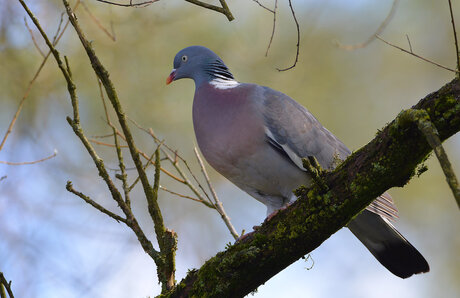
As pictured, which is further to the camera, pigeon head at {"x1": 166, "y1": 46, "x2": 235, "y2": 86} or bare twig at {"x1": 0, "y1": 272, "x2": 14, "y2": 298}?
pigeon head at {"x1": 166, "y1": 46, "x2": 235, "y2": 86}

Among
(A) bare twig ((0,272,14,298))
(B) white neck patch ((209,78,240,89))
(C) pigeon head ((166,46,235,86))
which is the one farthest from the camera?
(C) pigeon head ((166,46,235,86))

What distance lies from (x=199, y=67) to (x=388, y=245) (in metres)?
2.01

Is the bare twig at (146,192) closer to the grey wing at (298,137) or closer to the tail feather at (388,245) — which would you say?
the grey wing at (298,137)

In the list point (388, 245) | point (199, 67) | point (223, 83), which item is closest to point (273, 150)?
point (223, 83)

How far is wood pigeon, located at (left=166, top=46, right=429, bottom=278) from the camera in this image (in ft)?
12.6

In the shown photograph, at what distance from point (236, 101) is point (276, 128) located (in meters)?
0.34

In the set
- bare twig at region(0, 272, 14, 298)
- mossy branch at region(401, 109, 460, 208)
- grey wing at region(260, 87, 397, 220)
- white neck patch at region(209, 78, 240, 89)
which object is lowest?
mossy branch at region(401, 109, 460, 208)

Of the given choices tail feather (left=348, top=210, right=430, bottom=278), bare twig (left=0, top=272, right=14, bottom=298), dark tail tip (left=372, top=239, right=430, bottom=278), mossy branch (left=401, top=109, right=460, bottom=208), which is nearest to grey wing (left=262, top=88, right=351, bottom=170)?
tail feather (left=348, top=210, right=430, bottom=278)

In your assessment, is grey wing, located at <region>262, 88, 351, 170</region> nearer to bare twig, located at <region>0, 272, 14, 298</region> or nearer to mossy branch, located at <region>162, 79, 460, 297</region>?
mossy branch, located at <region>162, 79, 460, 297</region>

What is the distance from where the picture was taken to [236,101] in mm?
4039

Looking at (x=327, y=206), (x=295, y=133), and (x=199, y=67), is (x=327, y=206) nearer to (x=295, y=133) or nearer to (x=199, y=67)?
(x=295, y=133)

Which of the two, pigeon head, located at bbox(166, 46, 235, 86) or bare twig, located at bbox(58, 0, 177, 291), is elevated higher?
pigeon head, located at bbox(166, 46, 235, 86)

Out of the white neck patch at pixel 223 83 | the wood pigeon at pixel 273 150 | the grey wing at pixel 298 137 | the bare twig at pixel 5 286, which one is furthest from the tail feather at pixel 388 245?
the bare twig at pixel 5 286

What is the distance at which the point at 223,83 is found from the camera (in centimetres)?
443
